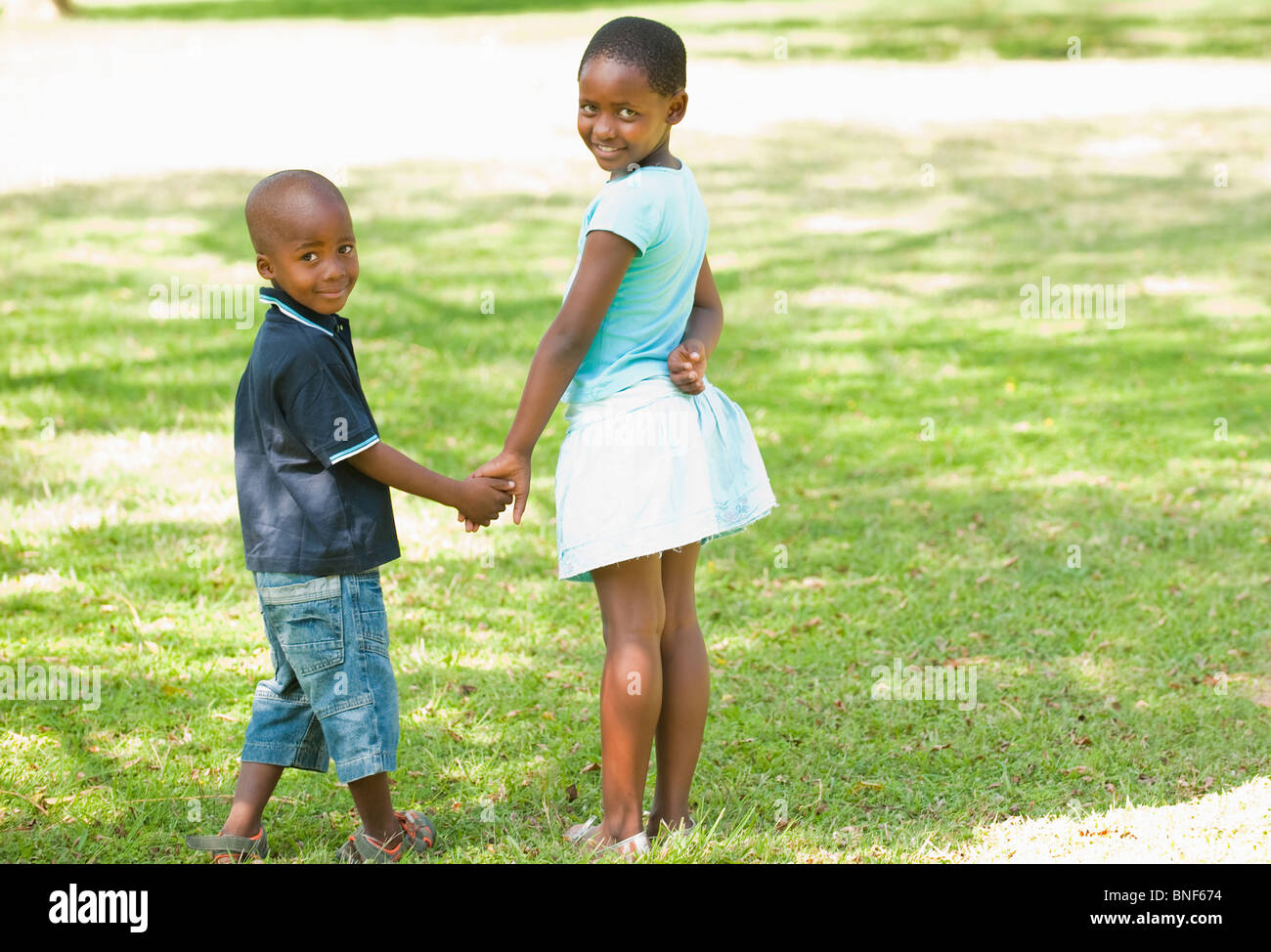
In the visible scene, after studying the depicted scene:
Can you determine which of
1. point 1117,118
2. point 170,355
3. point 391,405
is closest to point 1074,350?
point 391,405

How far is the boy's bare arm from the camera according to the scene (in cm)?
318

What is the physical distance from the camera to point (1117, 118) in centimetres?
1712

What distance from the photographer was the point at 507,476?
3.33 meters

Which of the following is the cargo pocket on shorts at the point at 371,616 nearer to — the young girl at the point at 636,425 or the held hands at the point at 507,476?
the held hands at the point at 507,476

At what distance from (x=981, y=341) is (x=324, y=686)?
6.26 m

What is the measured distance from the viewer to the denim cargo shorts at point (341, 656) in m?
3.23

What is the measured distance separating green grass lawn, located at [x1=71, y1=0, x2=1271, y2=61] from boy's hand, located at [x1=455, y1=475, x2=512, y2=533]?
20.7 m

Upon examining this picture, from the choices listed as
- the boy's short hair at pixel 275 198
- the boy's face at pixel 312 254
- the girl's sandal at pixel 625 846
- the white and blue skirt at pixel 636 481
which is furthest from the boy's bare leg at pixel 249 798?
the boy's short hair at pixel 275 198

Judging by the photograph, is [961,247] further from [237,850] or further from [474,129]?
[237,850]

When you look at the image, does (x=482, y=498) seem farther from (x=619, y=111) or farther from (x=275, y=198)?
(x=619, y=111)

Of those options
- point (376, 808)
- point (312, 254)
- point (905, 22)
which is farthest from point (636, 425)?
point (905, 22)

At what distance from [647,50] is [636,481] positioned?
97 centimetres

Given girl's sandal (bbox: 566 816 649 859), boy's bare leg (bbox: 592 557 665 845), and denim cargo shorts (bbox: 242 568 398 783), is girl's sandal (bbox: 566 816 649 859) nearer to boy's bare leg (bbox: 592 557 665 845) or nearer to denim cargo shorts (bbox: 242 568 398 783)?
boy's bare leg (bbox: 592 557 665 845)

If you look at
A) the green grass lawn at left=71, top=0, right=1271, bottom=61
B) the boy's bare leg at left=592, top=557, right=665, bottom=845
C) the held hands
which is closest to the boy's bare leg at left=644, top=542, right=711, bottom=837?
→ the boy's bare leg at left=592, top=557, right=665, bottom=845
